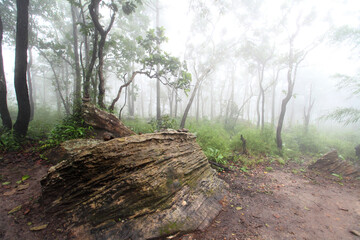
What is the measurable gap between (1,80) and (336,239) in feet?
37.4

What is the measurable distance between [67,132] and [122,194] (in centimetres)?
400

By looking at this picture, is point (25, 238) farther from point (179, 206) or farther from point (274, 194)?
point (274, 194)

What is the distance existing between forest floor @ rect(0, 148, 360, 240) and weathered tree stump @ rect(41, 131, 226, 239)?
263 mm

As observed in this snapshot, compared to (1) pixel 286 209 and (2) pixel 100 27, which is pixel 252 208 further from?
(2) pixel 100 27

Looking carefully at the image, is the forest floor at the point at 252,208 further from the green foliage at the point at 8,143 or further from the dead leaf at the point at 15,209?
the green foliage at the point at 8,143

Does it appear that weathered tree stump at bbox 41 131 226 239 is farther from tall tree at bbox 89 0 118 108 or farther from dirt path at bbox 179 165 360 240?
tall tree at bbox 89 0 118 108

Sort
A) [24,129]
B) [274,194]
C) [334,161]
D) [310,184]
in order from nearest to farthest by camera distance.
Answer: [274,194] < [310,184] < [24,129] < [334,161]

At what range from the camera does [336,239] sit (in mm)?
2729

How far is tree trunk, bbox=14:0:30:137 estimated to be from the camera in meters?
5.28

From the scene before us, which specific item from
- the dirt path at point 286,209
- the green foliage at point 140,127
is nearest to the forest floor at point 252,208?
the dirt path at point 286,209

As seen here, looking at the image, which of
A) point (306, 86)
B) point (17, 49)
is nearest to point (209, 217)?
point (17, 49)

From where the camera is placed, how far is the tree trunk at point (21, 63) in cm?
528

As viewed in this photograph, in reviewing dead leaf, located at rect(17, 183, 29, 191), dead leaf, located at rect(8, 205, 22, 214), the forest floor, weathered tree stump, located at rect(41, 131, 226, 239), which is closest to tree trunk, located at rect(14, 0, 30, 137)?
the forest floor

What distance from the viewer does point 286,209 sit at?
11.8ft
